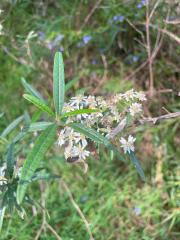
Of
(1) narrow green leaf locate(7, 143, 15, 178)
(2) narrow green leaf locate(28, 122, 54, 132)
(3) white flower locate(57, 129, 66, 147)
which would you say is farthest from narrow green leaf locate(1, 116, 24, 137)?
(3) white flower locate(57, 129, 66, 147)

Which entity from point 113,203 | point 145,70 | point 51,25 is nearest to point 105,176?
point 113,203

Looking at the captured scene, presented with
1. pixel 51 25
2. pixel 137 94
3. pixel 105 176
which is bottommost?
pixel 105 176

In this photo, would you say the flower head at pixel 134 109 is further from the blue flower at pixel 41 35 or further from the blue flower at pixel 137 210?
the blue flower at pixel 41 35

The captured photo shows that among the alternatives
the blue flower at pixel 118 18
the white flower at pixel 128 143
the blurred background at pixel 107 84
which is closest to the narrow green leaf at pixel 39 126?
the white flower at pixel 128 143

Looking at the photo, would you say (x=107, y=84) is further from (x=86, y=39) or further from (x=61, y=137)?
(x=61, y=137)

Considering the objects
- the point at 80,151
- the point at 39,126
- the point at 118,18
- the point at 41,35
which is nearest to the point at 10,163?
the point at 39,126

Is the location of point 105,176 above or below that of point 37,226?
above

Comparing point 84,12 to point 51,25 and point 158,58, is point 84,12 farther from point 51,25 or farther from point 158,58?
point 158,58
